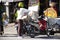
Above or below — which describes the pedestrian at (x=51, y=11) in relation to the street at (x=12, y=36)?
above

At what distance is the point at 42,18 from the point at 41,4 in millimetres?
642

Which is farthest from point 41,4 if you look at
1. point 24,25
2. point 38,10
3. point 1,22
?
point 1,22

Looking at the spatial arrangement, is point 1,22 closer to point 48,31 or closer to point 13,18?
point 13,18

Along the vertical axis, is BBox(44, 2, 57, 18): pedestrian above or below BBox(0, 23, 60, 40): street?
above

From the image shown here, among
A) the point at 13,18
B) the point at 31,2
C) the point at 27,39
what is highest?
the point at 31,2

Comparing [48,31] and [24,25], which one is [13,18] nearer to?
[24,25]

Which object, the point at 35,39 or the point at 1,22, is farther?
the point at 1,22

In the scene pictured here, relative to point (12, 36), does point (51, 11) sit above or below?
above

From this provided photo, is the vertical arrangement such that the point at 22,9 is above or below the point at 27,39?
above

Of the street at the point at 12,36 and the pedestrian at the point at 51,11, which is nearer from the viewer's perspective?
the street at the point at 12,36

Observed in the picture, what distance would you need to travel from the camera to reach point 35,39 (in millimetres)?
11164

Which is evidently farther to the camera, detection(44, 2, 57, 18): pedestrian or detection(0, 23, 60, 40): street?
detection(44, 2, 57, 18): pedestrian

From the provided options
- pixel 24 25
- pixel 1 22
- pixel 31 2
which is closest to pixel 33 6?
pixel 31 2

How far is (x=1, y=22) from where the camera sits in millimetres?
12297
